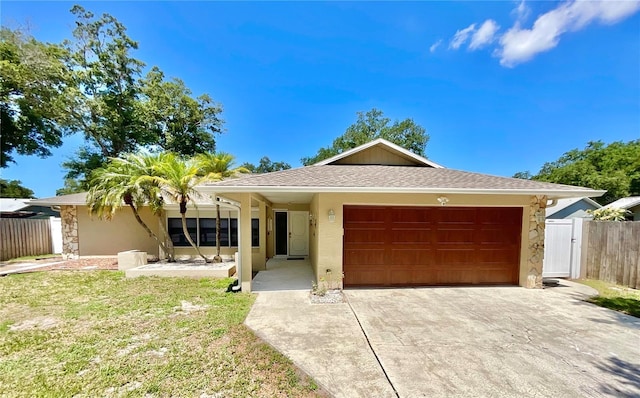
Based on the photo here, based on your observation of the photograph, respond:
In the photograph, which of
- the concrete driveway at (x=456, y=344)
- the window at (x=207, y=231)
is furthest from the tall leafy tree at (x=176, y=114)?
the concrete driveway at (x=456, y=344)

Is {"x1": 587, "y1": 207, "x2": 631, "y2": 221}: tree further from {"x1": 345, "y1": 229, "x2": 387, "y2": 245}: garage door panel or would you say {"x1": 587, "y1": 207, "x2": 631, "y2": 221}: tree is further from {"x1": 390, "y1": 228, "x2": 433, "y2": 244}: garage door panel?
{"x1": 345, "y1": 229, "x2": 387, "y2": 245}: garage door panel

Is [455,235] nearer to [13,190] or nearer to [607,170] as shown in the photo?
[607,170]

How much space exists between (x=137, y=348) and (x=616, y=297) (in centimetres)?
1056

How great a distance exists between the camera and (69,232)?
38.0 feet

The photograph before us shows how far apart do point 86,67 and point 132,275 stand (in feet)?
66.6

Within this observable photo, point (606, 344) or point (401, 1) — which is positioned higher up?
point (401, 1)

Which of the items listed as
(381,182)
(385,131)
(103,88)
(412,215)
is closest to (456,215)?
(412,215)

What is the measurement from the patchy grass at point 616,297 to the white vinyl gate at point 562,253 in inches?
19.8

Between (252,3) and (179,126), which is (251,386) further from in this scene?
(179,126)

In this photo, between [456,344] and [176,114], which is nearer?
[456,344]

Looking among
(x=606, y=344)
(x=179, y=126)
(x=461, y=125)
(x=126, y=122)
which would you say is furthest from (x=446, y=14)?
(x=126, y=122)

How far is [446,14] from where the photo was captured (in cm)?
1032

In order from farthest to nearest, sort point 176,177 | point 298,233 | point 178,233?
point 298,233 → point 178,233 → point 176,177

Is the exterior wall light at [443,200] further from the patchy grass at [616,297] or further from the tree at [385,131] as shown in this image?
the tree at [385,131]
